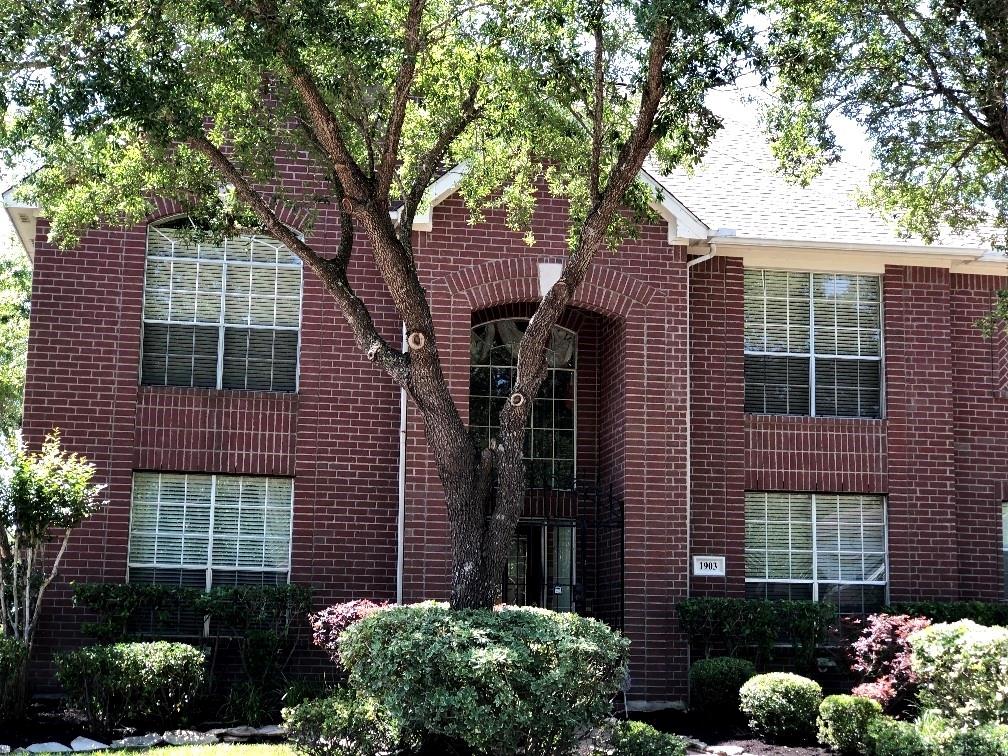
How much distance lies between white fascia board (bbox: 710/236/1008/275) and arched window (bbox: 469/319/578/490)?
9.42 ft

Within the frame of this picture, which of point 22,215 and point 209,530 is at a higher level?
point 22,215

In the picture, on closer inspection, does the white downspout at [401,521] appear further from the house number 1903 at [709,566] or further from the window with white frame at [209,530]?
the house number 1903 at [709,566]

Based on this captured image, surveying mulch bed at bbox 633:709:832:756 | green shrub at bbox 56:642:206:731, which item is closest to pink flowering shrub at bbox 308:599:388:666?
green shrub at bbox 56:642:206:731

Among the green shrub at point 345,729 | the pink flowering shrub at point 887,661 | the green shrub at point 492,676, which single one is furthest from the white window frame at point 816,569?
the green shrub at point 345,729

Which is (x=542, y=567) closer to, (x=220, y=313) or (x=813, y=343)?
(x=813, y=343)

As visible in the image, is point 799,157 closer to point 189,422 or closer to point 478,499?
point 478,499

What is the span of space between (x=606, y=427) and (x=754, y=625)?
11.3ft

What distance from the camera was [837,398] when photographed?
17.6m

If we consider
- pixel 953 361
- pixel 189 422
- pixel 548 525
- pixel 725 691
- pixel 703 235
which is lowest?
pixel 725 691

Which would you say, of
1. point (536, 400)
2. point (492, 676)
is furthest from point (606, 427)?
point (492, 676)

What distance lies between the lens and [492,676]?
9805mm

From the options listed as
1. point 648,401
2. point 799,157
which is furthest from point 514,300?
point 799,157

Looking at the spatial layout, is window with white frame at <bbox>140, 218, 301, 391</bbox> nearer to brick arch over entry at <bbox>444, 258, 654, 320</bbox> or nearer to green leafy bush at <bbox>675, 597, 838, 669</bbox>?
brick arch over entry at <bbox>444, 258, 654, 320</bbox>

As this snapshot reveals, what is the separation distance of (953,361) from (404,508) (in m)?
8.12
